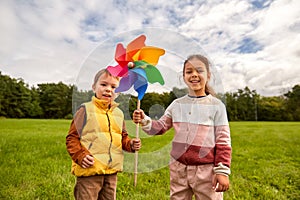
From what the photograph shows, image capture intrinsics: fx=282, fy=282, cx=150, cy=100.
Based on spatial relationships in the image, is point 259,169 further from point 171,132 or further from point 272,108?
point 272,108

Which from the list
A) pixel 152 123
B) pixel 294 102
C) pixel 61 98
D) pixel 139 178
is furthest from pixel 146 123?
pixel 294 102

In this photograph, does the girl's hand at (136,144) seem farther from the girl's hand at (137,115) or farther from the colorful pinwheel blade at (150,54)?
the colorful pinwheel blade at (150,54)

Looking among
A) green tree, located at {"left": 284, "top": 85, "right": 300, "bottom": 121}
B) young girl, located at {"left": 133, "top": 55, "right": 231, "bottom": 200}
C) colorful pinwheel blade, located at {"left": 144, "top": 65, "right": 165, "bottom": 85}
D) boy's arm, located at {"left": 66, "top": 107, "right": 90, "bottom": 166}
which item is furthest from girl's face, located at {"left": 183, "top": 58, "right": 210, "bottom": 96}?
green tree, located at {"left": 284, "top": 85, "right": 300, "bottom": 121}

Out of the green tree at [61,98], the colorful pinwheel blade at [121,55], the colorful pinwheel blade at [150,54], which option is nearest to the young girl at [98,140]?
the colorful pinwheel blade at [121,55]

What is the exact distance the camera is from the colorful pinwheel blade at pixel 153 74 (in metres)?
1.83

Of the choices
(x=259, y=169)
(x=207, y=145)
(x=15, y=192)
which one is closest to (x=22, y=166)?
(x=15, y=192)

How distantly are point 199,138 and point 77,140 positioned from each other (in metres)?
0.80

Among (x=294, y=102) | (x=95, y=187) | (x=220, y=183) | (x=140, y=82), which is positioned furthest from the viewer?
(x=294, y=102)

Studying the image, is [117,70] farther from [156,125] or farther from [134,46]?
[156,125]

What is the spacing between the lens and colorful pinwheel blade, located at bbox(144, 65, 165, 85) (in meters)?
1.83

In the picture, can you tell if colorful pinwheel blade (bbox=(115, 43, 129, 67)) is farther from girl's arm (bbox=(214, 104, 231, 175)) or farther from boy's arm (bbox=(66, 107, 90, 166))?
girl's arm (bbox=(214, 104, 231, 175))

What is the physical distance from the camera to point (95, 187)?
1.94 metres

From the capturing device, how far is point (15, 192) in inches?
118

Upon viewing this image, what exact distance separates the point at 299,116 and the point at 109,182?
104ft
